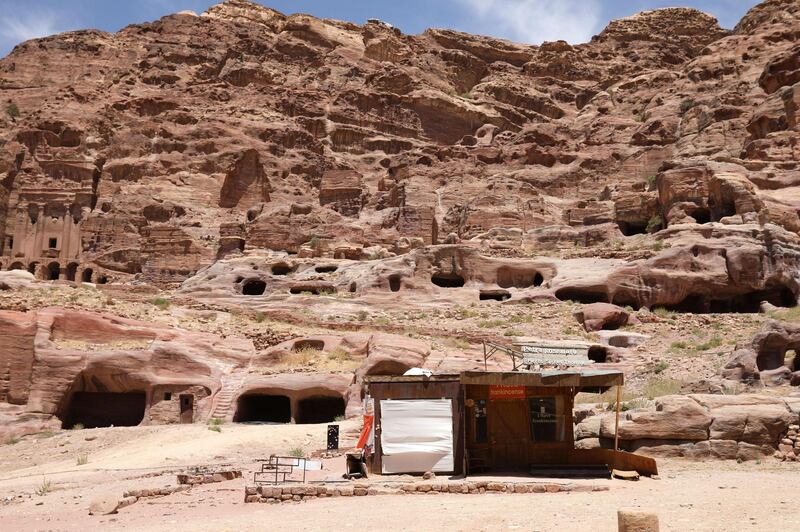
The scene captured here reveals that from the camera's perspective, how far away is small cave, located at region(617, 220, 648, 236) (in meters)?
51.7

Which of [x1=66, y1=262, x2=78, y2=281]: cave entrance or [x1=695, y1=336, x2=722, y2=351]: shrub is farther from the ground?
[x1=66, y1=262, x2=78, y2=281]: cave entrance

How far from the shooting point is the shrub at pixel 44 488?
15.4 m

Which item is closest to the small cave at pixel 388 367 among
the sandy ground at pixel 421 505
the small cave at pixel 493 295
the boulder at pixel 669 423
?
the sandy ground at pixel 421 505

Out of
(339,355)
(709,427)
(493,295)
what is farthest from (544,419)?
(493,295)

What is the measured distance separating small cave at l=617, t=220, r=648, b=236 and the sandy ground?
1476 inches

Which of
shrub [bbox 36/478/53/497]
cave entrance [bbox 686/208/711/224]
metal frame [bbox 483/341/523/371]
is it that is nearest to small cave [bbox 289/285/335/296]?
metal frame [bbox 483/341/523/371]

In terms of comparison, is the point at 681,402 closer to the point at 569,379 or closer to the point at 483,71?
the point at 569,379

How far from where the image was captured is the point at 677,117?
239 feet

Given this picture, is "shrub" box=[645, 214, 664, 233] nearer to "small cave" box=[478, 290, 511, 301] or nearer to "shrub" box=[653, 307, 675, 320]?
"shrub" box=[653, 307, 675, 320]

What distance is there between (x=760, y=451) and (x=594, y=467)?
3.50 m

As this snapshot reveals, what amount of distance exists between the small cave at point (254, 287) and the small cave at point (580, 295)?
16.8 metres

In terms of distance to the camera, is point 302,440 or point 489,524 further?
point 302,440

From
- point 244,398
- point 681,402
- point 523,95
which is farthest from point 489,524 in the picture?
point 523,95

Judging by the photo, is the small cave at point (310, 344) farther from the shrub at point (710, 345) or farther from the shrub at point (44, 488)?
the shrub at point (710, 345)
